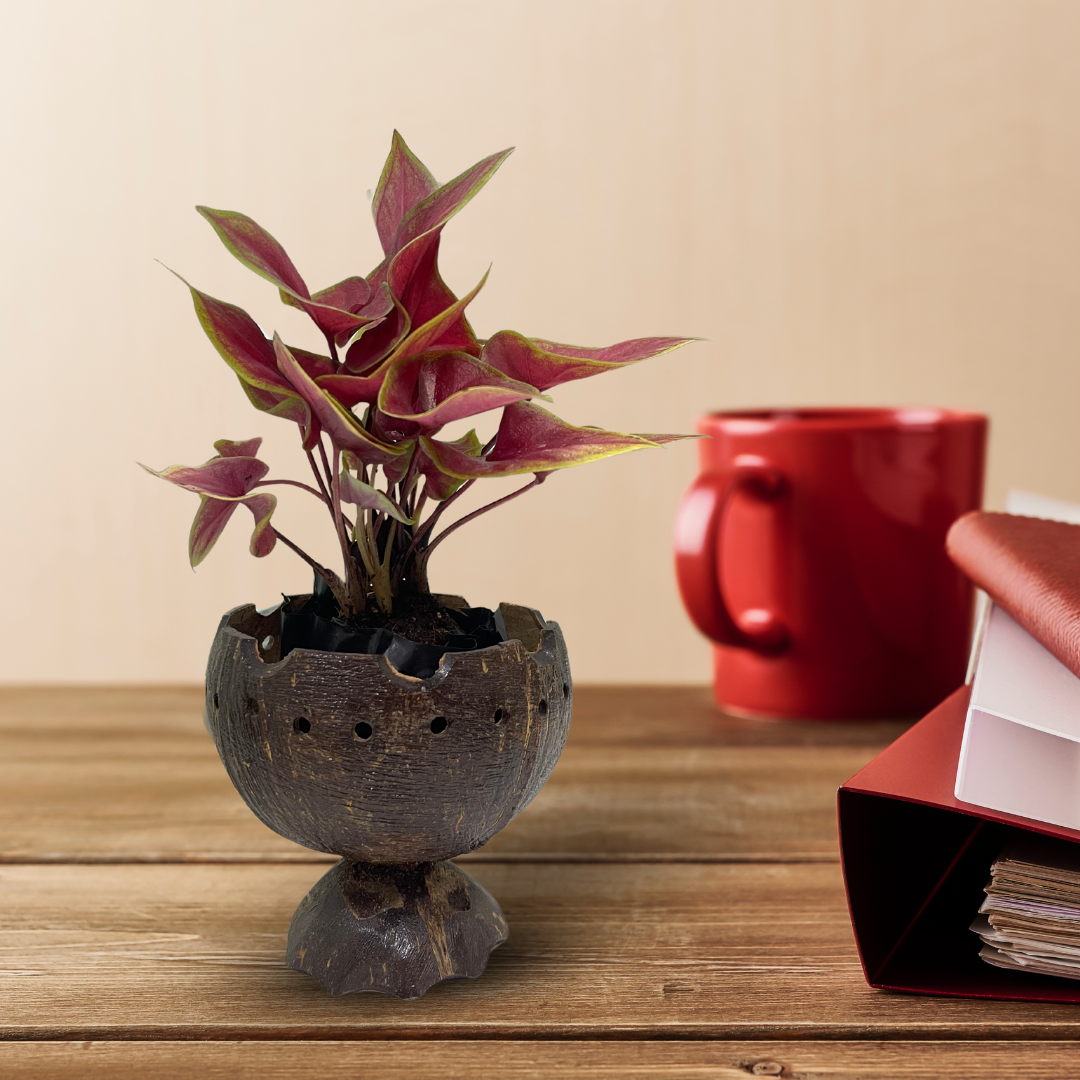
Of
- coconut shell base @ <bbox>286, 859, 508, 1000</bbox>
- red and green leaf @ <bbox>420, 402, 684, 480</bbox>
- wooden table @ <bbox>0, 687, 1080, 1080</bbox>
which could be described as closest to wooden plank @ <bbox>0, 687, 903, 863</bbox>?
wooden table @ <bbox>0, 687, 1080, 1080</bbox>

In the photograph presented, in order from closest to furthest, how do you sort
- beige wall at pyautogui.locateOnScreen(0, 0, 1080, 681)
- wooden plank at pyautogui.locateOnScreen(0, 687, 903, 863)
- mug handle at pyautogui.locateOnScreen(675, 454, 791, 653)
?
wooden plank at pyautogui.locateOnScreen(0, 687, 903, 863), mug handle at pyautogui.locateOnScreen(675, 454, 791, 653), beige wall at pyautogui.locateOnScreen(0, 0, 1080, 681)

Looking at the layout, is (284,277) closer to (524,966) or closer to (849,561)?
(524,966)

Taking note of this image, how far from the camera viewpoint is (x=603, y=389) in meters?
0.90

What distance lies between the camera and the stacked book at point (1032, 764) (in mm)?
306

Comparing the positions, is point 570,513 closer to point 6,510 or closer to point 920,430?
point 920,430

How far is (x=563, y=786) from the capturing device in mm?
532

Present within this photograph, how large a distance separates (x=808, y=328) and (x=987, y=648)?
1.73 ft

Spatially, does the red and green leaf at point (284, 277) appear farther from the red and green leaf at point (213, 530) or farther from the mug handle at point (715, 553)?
the mug handle at point (715, 553)

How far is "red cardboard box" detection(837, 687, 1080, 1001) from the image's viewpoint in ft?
1.03

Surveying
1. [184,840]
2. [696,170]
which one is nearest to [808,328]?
[696,170]

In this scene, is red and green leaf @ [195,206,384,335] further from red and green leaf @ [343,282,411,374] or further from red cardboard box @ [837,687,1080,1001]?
Answer: red cardboard box @ [837,687,1080,1001]

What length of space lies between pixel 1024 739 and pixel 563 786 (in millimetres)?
244

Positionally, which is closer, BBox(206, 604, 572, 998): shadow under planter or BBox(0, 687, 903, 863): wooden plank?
BBox(206, 604, 572, 998): shadow under planter

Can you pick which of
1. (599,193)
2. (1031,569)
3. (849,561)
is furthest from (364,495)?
(599,193)
